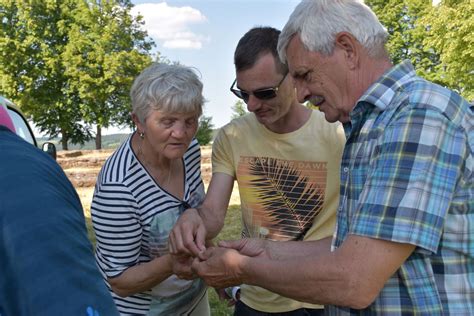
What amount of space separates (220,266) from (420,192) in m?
1.00

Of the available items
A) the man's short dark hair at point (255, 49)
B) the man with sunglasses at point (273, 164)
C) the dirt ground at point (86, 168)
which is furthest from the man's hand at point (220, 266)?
the dirt ground at point (86, 168)

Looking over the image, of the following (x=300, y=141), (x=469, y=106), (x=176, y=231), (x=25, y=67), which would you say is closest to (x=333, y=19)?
(x=469, y=106)

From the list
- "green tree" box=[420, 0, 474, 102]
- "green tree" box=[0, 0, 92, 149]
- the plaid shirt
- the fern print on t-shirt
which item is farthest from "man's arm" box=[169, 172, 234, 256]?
"green tree" box=[0, 0, 92, 149]

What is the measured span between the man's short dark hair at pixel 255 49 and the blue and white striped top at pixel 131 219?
2.38 feet

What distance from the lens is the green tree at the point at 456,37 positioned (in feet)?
54.1

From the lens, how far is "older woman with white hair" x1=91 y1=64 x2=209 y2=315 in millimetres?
2285

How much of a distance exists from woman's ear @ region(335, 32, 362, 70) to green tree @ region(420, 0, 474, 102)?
1652 centimetres

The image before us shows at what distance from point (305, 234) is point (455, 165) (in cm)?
127

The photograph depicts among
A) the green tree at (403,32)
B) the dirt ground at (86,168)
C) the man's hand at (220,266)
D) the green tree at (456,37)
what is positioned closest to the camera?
the man's hand at (220,266)

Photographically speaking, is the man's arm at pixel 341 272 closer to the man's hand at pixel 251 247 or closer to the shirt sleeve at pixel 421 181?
the shirt sleeve at pixel 421 181

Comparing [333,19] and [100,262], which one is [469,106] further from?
[100,262]

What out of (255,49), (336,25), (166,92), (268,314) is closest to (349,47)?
(336,25)

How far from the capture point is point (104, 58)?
32.0 meters

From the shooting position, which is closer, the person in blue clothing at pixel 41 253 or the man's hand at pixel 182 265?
the person in blue clothing at pixel 41 253
